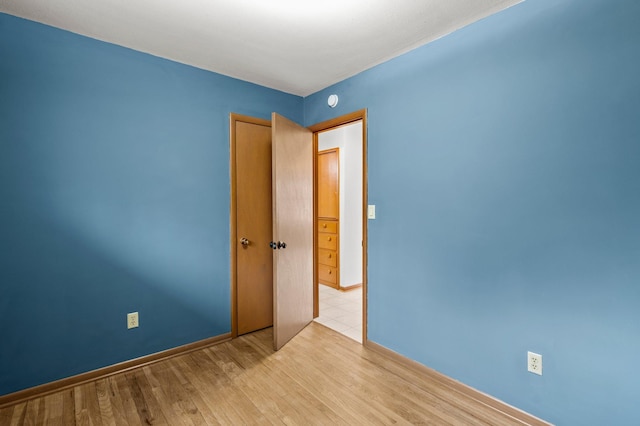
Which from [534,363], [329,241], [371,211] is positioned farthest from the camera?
[329,241]

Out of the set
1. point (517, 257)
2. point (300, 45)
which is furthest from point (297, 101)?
point (517, 257)

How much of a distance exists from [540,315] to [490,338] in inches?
13.7

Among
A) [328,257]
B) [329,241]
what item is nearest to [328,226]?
[329,241]

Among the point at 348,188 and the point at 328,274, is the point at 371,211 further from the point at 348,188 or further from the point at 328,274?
the point at 328,274

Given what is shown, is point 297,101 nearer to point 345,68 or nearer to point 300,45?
point 345,68

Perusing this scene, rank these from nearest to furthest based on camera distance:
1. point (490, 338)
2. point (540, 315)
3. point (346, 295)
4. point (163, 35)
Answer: point (540, 315), point (490, 338), point (163, 35), point (346, 295)

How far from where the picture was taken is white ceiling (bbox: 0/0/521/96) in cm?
178

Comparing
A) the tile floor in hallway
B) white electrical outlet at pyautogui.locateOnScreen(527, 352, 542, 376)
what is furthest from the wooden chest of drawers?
white electrical outlet at pyautogui.locateOnScreen(527, 352, 542, 376)

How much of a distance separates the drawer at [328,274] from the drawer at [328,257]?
64 millimetres

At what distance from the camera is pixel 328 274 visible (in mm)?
4648

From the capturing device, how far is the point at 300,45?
2.24m

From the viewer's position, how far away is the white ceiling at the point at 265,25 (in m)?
1.78

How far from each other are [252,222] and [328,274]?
→ 202 centimetres

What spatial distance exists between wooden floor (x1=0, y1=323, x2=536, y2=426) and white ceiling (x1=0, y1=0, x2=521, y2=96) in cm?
247
